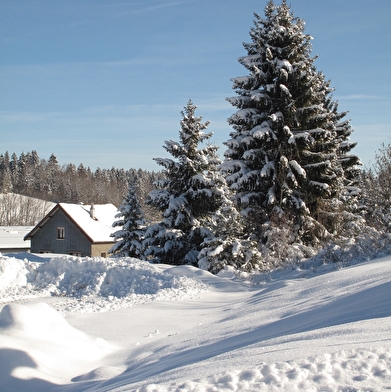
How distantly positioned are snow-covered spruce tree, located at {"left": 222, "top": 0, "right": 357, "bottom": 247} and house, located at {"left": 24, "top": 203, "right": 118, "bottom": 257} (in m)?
24.4

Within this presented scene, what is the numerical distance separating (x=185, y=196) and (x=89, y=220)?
2241cm

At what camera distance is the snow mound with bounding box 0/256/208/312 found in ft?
37.2

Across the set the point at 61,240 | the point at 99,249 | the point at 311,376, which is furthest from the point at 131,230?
the point at 311,376

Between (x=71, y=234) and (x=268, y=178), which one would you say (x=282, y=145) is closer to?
(x=268, y=178)

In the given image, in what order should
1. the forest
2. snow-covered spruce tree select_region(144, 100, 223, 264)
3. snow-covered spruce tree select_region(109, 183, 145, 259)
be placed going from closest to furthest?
the forest
snow-covered spruce tree select_region(144, 100, 223, 264)
snow-covered spruce tree select_region(109, 183, 145, 259)

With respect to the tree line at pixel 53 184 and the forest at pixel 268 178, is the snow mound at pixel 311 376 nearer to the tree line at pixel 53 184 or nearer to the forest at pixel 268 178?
the forest at pixel 268 178

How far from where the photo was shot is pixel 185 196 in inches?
891

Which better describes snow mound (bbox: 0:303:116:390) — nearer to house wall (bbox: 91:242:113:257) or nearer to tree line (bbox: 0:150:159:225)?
house wall (bbox: 91:242:113:257)

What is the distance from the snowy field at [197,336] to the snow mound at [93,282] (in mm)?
72

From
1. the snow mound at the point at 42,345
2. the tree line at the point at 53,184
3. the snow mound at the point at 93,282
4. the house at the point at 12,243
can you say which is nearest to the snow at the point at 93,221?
the house at the point at 12,243

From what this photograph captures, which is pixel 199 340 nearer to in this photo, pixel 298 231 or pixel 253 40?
pixel 298 231

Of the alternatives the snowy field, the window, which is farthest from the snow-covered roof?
the snowy field

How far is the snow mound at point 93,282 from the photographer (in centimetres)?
1134

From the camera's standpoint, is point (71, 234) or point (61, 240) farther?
point (61, 240)
